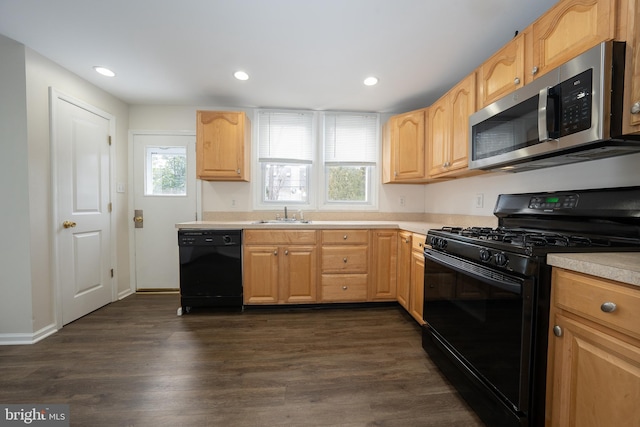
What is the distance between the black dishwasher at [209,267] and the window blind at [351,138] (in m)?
1.62

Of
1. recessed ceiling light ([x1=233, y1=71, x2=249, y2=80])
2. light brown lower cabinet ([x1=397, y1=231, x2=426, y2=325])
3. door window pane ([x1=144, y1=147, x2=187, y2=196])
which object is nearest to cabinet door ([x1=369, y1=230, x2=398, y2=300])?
light brown lower cabinet ([x1=397, y1=231, x2=426, y2=325])

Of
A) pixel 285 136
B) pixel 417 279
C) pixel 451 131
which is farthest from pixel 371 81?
pixel 417 279

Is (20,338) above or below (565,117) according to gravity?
below

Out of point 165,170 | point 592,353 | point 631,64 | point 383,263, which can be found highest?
point 631,64

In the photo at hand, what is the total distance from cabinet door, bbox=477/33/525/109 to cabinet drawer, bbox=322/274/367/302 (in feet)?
6.26

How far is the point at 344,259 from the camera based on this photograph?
8.71ft

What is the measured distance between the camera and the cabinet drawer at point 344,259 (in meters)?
2.65

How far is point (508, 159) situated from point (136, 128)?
12.8 ft

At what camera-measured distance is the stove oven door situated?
3.49ft

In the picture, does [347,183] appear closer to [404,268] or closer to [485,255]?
[404,268]

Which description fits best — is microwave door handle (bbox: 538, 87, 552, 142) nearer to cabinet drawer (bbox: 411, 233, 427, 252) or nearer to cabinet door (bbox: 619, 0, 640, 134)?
cabinet door (bbox: 619, 0, 640, 134)

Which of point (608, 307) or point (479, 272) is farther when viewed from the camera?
point (479, 272)

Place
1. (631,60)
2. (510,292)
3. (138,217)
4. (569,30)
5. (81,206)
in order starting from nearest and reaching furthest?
(631,60)
(510,292)
(569,30)
(81,206)
(138,217)

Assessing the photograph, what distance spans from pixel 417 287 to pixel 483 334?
94 centimetres
